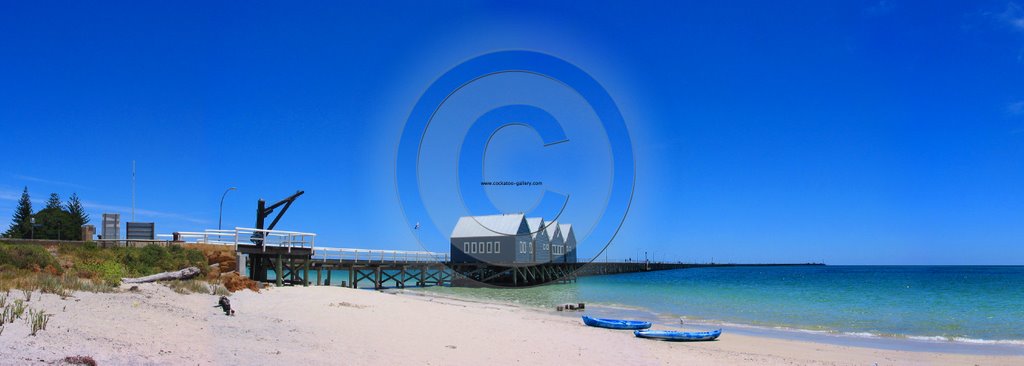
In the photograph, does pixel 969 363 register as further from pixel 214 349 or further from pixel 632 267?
pixel 632 267

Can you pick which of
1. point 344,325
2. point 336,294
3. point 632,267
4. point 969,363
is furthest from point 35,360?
point 632,267

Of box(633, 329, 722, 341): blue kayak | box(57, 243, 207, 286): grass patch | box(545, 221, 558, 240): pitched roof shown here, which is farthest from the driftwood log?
box(545, 221, 558, 240): pitched roof

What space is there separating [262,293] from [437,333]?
932 centimetres

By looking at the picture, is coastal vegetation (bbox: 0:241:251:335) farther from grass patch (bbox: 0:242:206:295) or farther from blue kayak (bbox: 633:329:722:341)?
blue kayak (bbox: 633:329:722:341)

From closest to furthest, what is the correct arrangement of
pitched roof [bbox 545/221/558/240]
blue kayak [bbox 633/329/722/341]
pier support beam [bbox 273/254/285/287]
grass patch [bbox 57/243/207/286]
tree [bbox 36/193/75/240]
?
grass patch [bbox 57/243/207/286] → blue kayak [bbox 633/329/722/341] → pier support beam [bbox 273/254/285/287] → tree [bbox 36/193/75/240] → pitched roof [bbox 545/221/558/240]

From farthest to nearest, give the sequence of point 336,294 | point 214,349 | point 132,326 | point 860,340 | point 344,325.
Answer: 1. point 336,294
2. point 860,340
3. point 344,325
4. point 132,326
5. point 214,349

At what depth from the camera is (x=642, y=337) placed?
59.0 feet

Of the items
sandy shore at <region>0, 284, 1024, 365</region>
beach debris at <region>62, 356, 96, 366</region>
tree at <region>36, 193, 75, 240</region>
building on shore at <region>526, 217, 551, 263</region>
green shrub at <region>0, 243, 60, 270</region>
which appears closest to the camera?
beach debris at <region>62, 356, 96, 366</region>

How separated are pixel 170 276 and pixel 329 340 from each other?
31.2ft

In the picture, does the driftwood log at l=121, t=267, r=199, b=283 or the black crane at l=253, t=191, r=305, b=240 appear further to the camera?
the black crane at l=253, t=191, r=305, b=240

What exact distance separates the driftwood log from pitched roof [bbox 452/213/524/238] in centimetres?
4292

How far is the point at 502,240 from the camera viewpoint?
2453 inches

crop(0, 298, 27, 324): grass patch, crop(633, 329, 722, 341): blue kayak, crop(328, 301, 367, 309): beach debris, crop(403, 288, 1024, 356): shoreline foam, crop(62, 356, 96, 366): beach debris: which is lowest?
crop(403, 288, 1024, 356): shoreline foam

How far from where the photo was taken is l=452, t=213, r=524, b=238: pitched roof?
61531 mm
